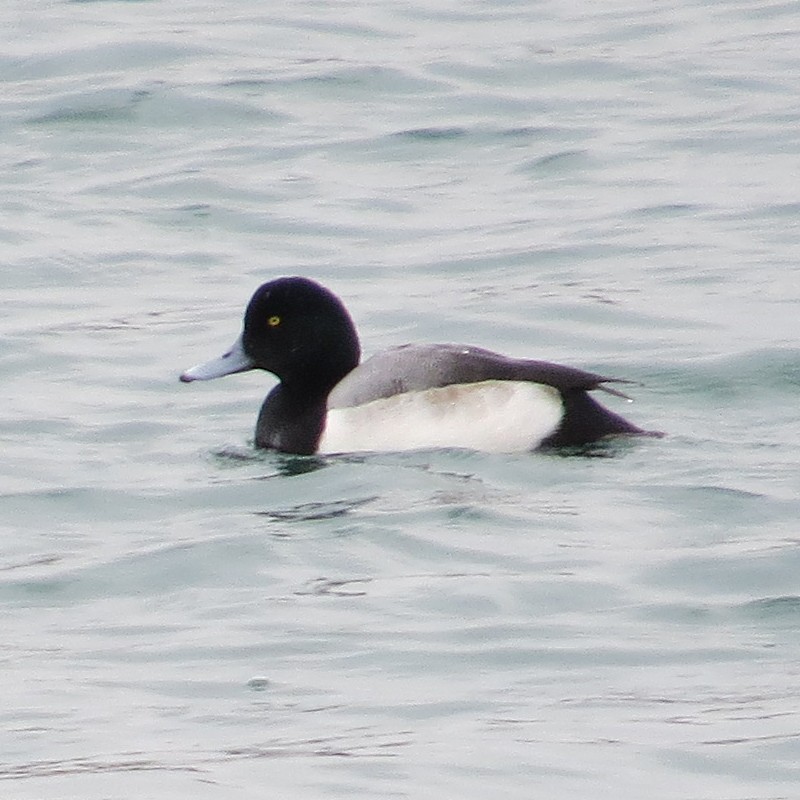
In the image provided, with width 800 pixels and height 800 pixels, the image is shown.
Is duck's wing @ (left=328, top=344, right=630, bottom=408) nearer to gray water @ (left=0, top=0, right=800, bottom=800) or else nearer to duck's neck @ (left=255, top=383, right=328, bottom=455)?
duck's neck @ (left=255, top=383, right=328, bottom=455)

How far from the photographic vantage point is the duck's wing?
30.4 feet

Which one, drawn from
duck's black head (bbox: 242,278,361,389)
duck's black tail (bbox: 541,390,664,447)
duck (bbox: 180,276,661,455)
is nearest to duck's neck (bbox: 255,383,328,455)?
duck (bbox: 180,276,661,455)

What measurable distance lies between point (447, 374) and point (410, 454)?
31 cm

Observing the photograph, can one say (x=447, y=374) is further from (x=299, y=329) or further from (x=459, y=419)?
(x=299, y=329)

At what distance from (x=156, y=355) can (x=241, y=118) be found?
5.09 metres

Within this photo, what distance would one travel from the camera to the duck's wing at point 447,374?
9.27 metres

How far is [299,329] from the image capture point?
32.4 ft

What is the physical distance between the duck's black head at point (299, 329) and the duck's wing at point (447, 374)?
16.2 inches

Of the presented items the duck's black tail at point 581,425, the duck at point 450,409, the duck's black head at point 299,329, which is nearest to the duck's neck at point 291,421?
the duck at point 450,409

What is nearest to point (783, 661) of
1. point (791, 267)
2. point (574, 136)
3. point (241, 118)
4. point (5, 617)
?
point (5, 617)

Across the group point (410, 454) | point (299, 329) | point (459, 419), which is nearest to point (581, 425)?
point (459, 419)

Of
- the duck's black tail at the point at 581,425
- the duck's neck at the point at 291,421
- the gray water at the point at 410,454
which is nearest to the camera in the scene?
the gray water at the point at 410,454

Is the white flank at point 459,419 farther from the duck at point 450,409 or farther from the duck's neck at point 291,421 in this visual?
the duck's neck at point 291,421

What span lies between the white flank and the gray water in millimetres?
92
